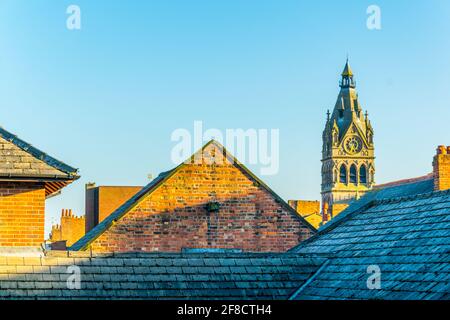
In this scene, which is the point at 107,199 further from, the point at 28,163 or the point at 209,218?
the point at 28,163

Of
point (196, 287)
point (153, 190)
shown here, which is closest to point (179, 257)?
point (196, 287)

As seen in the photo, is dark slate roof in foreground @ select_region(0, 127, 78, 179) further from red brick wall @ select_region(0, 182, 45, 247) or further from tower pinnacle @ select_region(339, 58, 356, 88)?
tower pinnacle @ select_region(339, 58, 356, 88)

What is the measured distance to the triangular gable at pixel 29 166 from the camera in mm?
21625

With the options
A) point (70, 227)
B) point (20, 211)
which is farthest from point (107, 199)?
point (70, 227)

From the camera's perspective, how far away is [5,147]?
72.4 ft

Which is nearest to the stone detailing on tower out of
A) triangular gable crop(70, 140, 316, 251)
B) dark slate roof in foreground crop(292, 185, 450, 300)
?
triangular gable crop(70, 140, 316, 251)

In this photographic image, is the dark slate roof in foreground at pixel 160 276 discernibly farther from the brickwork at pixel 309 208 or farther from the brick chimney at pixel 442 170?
the brickwork at pixel 309 208

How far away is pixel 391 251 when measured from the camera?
66.6 feet

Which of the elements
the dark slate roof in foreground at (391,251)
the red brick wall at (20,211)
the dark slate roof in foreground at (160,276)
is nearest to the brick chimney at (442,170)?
the dark slate roof in foreground at (391,251)

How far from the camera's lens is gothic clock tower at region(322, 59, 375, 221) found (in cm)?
19025

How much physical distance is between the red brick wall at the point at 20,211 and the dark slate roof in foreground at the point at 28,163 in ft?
1.45

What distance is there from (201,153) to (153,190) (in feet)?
6.22
